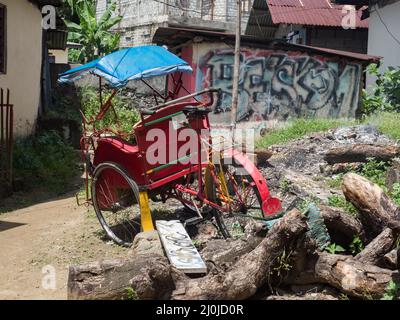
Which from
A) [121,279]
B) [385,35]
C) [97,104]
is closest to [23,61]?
[97,104]

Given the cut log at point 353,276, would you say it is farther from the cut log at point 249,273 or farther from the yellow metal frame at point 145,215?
the yellow metal frame at point 145,215

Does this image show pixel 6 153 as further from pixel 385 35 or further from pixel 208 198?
Answer: pixel 385 35

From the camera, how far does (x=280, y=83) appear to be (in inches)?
554

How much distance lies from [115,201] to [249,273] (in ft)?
8.63

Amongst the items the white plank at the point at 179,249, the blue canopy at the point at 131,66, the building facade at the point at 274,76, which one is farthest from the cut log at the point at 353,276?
the building facade at the point at 274,76

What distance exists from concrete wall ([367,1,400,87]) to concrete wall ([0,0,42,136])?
33.6 feet

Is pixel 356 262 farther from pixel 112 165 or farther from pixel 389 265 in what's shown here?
pixel 112 165

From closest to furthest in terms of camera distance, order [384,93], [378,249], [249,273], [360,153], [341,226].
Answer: [249,273] → [378,249] → [341,226] → [360,153] → [384,93]

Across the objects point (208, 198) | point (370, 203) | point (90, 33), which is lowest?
point (208, 198)

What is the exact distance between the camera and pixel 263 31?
815 inches

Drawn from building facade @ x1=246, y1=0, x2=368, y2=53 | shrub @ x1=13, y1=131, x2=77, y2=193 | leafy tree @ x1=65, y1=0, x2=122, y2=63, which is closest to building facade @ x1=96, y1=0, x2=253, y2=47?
leafy tree @ x1=65, y1=0, x2=122, y2=63

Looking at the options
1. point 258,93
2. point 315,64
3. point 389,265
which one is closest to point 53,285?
point 389,265

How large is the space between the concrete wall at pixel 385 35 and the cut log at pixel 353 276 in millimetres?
12525

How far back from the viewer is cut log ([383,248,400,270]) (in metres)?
4.00
